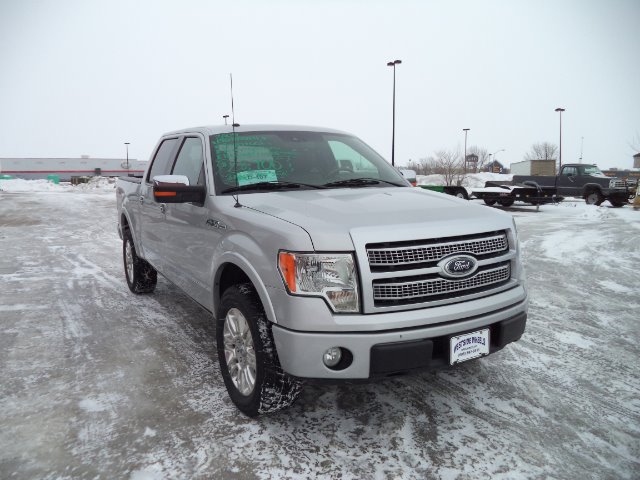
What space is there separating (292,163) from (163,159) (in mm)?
1855

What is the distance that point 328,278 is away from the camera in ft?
8.23

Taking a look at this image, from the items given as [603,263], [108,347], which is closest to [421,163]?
[603,263]

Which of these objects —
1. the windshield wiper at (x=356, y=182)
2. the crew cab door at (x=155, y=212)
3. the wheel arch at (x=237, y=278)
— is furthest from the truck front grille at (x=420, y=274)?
the crew cab door at (x=155, y=212)

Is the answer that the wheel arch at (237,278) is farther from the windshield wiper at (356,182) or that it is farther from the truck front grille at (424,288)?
the windshield wiper at (356,182)

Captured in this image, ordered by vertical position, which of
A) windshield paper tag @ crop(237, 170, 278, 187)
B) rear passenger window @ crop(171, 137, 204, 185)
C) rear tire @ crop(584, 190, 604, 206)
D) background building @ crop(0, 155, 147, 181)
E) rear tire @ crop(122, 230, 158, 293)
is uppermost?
background building @ crop(0, 155, 147, 181)

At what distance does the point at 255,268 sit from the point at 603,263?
706cm

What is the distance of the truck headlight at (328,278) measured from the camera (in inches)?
98.6

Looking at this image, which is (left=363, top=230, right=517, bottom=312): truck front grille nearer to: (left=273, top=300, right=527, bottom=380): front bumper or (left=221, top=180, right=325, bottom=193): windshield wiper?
(left=273, top=300, right=527, bottom=380): front bumper

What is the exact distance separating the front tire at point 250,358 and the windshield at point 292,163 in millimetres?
925

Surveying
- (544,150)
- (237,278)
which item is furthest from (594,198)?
(544,150)

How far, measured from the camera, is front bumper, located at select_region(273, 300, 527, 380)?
8.10 ft

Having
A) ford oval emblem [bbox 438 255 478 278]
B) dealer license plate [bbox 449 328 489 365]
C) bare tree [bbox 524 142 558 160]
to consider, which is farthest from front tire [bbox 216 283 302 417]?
bare tree [bbox 524 142 558 160]

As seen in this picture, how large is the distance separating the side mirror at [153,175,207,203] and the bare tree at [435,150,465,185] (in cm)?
4018

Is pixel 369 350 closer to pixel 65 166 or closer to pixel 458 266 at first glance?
pixel 458 266
